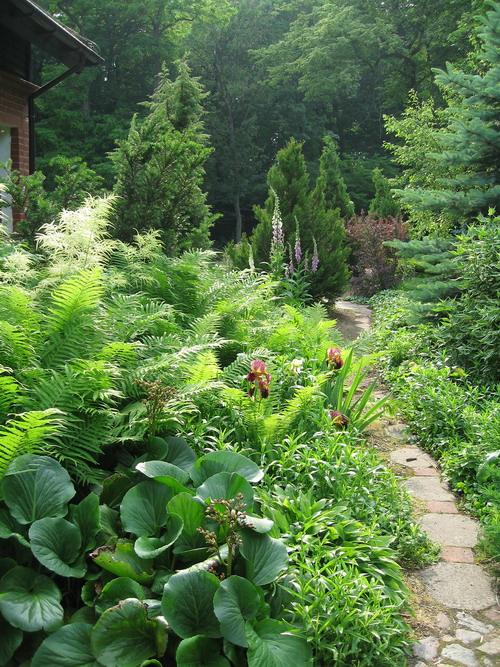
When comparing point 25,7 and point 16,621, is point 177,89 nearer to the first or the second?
point 25,7

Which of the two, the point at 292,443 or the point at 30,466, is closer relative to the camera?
the point at 30,466

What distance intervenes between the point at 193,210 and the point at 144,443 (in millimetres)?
5894

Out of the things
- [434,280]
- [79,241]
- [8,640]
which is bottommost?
[8,640]

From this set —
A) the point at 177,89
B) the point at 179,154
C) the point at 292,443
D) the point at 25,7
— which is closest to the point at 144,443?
the point at 292,443

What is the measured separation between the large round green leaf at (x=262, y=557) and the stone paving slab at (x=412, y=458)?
87.9 inches

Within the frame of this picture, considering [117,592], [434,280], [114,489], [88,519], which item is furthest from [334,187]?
[117,592]

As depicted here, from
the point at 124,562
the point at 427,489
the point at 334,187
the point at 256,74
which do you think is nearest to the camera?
the point at 124,562

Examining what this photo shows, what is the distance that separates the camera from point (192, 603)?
2.21m

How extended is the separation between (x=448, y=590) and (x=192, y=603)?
1370 mm

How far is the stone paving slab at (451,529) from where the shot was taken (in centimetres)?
344

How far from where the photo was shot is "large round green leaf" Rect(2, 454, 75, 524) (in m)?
2.45

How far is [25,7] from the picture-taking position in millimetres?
8047

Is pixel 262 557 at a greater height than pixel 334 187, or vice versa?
pixel 334 187

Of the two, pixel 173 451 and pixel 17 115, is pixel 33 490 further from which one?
pixel 17 115
